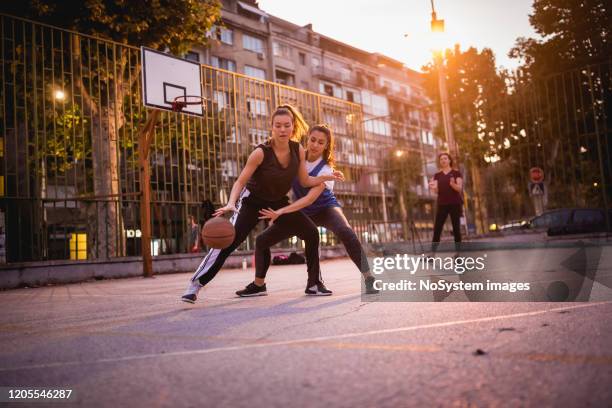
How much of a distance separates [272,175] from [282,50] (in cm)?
4024

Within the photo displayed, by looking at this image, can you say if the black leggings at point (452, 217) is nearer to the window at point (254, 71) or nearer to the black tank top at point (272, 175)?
the black tank top at point (272, 175)

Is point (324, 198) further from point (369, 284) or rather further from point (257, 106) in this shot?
point (257, 106)

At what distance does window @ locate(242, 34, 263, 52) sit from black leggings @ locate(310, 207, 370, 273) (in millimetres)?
36158

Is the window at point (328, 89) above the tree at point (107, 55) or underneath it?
above

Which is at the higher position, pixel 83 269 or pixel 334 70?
pixel 334 70

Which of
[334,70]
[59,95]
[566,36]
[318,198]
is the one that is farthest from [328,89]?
[318,198]

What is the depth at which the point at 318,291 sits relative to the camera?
517cm

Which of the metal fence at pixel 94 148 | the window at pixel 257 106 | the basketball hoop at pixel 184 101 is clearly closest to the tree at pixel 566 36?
the window at pixel 257 106

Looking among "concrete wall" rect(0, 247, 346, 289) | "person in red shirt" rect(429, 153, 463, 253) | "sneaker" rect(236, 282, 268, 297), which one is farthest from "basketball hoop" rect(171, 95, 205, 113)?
"sneaker" rect(236, 282, 268, 297)

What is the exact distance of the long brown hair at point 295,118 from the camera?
188 inches

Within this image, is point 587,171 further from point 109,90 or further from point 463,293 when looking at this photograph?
point 109,90

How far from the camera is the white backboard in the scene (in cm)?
1041

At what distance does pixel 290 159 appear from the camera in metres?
4.82

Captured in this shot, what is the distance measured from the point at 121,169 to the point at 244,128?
427 cm
